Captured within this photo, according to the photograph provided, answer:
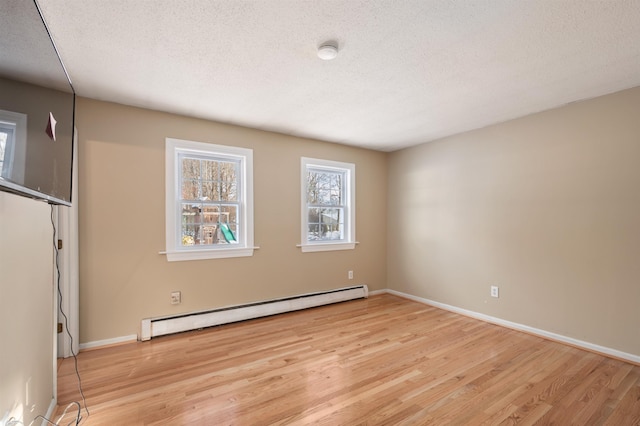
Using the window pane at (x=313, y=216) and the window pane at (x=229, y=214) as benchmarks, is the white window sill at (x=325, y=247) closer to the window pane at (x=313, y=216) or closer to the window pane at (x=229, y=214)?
the window pane at (x=313, y=216)

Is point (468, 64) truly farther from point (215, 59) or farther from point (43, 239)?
point (43, 239)

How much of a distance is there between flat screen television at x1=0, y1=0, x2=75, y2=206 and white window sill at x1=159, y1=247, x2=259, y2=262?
179cm

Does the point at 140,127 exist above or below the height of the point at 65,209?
above

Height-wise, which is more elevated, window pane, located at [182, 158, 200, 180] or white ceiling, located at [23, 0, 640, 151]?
white ceiling, located at [23, 0, 640, 151]

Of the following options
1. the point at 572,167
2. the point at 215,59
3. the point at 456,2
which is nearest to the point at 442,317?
the point at 572,167

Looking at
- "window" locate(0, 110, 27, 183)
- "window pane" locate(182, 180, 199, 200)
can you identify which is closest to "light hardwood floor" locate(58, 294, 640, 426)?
"window pane" locate(182, 180, 199, 200)

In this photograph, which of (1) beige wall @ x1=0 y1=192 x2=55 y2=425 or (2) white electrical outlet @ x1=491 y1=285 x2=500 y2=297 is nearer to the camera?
(1) beige wall @ x1=0 y1=192 x2=55 y2=425

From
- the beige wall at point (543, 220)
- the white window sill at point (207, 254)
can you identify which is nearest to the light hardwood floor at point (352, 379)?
the beige wall at point (543, 220)

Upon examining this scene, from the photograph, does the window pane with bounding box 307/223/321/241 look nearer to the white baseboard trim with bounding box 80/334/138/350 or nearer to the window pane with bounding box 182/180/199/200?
the window pane with bounding box 182/180/199/200

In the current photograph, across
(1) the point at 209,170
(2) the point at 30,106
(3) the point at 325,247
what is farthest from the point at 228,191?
(2) the point at 30,106

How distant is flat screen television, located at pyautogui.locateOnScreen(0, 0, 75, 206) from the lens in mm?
906

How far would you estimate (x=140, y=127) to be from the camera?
3102mm

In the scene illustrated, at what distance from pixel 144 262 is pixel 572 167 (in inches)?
174

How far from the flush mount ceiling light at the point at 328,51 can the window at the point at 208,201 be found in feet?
6.30
